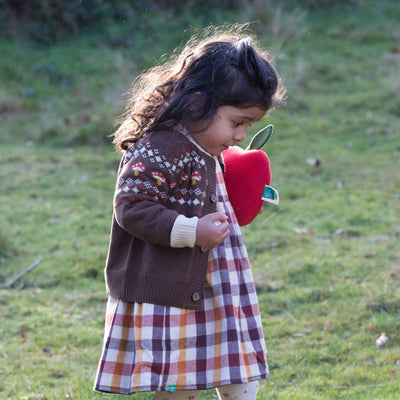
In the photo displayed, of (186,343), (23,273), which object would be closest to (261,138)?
(186,343)

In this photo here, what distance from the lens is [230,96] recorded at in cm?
211

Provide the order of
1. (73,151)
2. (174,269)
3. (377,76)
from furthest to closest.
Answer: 1. (377,76)
2. (73,151)
3. (174,269)

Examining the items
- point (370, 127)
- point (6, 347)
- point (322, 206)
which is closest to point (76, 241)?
point (6, 347)

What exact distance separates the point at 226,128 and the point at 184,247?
1.36 feet

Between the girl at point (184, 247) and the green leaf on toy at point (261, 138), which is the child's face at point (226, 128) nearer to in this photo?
the girl at point (184, 247)

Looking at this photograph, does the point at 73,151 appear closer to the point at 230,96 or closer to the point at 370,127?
the point at 370,127

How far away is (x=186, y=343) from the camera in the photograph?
212cm

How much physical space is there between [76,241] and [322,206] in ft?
6.84

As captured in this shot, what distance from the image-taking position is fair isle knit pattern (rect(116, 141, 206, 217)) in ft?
6.60

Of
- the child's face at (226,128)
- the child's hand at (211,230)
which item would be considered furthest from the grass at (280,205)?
the child's face at (226,128)

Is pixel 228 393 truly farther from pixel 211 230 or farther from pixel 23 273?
pixel 23 273

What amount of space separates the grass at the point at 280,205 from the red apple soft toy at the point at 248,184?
1.04m

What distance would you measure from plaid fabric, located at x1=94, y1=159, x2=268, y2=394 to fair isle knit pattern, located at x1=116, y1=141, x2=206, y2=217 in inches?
8.8

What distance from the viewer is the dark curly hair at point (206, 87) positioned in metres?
2.11
